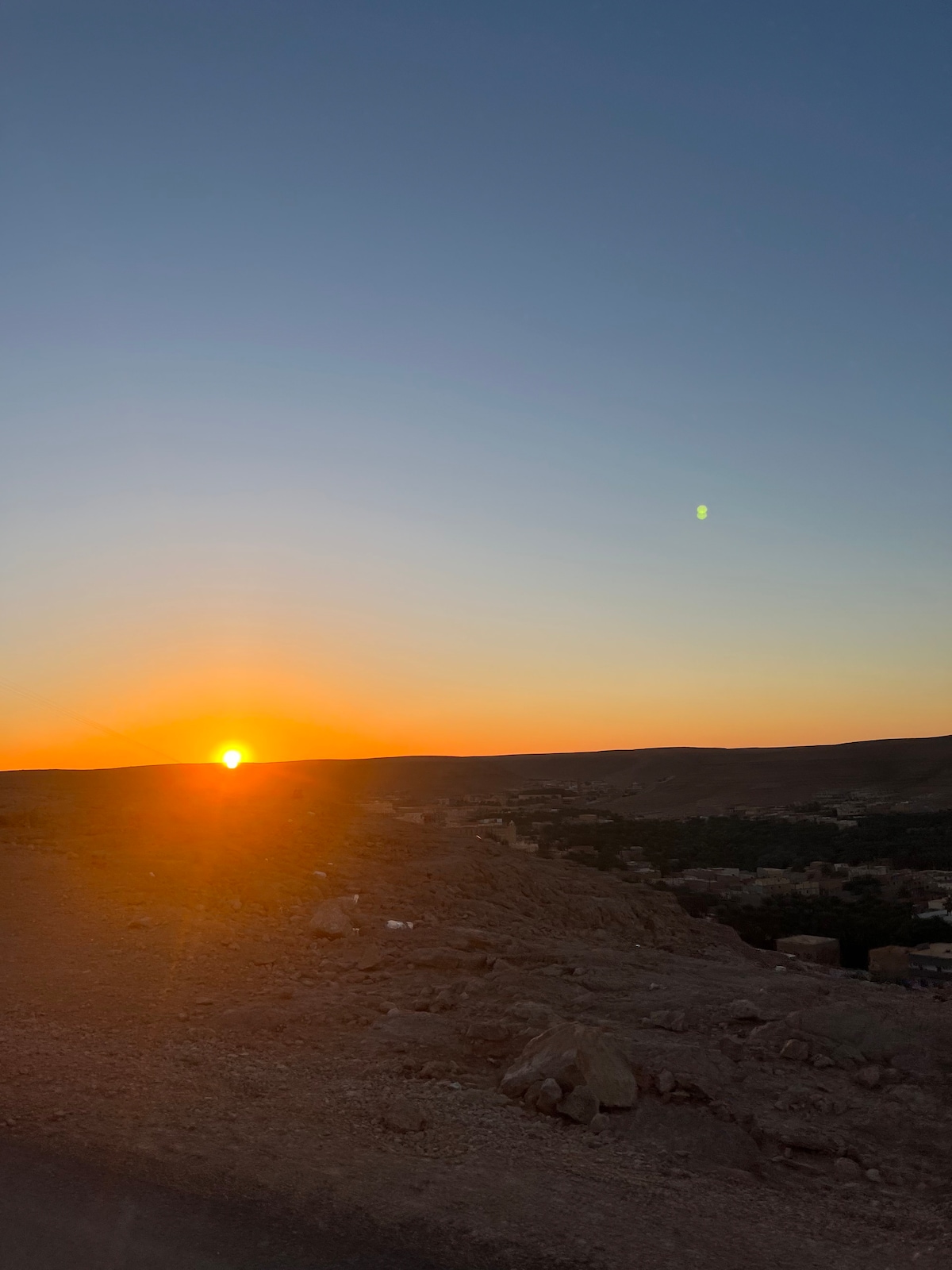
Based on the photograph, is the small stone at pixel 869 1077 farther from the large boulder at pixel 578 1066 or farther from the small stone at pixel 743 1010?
the large boulder at pixel 578 1066

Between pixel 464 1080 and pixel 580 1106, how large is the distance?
3.75 feet

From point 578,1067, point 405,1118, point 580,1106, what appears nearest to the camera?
point 405,1118

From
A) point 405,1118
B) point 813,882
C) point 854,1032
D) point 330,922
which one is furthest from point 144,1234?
point 813,882

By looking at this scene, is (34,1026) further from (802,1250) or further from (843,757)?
(843,757)

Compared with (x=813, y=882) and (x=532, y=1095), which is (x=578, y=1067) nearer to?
(x=532, y=1095)

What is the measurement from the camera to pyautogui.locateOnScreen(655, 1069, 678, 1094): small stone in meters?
7.84

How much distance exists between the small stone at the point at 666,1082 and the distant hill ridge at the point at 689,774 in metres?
65.4

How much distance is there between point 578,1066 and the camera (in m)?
7.79

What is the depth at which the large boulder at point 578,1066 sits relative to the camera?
770 cm

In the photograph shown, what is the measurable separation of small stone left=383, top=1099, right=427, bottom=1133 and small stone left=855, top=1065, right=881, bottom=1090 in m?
3.70

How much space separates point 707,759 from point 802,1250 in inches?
4990

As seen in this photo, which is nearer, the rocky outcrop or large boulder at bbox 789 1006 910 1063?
the rocky outcrop

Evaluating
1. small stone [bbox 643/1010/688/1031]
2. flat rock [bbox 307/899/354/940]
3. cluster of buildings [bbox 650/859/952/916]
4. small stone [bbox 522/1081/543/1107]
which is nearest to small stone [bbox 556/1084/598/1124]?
small stone [bbox 522/1081/543/1107]

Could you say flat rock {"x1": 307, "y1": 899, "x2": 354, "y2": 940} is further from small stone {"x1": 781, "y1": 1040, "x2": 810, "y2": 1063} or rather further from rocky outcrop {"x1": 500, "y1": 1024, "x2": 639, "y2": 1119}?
small stone {"x1": 781, "y1": 1040, "x2": 810, "y2": 1063}
